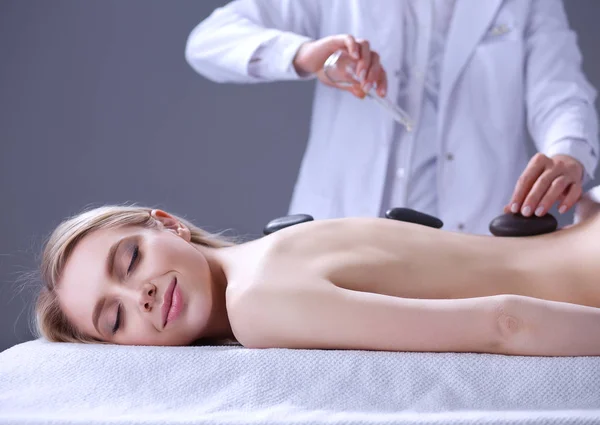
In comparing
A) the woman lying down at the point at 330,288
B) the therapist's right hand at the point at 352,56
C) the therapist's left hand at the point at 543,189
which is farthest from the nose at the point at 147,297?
the therapist's right hand at the point at 352,56

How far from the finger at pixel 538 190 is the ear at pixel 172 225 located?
1.91 feet

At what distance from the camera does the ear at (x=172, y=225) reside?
1180 mm

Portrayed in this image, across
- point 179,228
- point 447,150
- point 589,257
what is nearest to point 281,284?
point 179,228

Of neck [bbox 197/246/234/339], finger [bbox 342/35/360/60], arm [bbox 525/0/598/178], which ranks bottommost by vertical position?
neck [bbox 197/246/234/339]

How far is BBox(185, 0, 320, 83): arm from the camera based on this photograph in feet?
5.55

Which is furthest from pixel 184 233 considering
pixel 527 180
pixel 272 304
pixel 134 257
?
pixel 527 180

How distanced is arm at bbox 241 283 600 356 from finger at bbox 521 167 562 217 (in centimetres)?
33

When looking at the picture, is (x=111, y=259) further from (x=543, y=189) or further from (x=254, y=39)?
(x=254, y=39)

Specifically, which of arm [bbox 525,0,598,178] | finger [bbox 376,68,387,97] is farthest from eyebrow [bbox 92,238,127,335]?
arm [bbox 525,0,598,178]

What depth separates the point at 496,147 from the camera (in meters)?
1.80

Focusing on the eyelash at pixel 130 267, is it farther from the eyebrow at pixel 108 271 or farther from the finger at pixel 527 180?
the finger at pixel 527 180

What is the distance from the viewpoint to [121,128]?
215cm

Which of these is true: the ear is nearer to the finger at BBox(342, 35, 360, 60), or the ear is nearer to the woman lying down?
the woman lying down

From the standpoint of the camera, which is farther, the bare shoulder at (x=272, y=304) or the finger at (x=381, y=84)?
the finger at (x=381, y=84)
